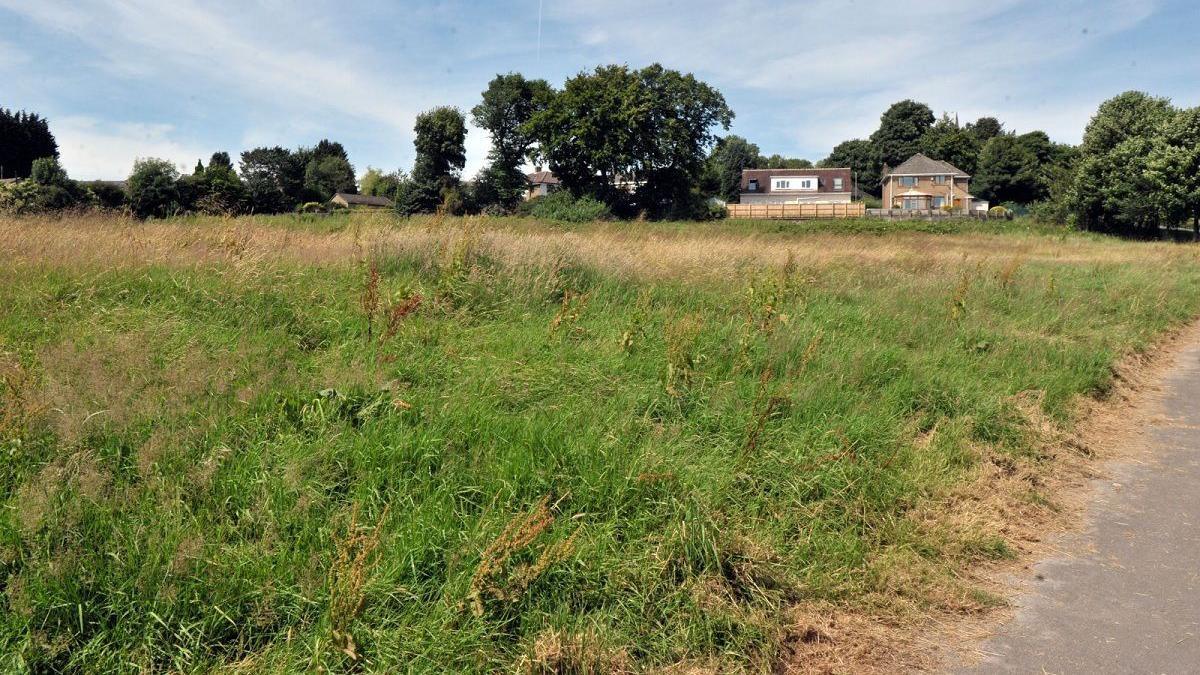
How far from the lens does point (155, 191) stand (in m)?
14.6

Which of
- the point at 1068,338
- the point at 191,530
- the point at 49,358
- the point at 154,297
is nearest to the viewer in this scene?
the point at 191,530

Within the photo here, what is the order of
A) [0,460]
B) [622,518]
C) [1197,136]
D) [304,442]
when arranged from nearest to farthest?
[0,460]
[622,518]
[304,442]
[1197,136]

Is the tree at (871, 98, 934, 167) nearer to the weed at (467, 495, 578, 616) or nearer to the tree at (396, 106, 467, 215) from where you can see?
the tree at (396, 106, 467, 215)

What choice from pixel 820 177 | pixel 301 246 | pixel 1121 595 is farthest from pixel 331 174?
pixel 1121 595

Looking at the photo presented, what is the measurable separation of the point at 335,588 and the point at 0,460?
6.68ft

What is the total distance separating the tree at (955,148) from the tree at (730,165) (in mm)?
20893

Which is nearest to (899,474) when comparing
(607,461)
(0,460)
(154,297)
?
(607,461)

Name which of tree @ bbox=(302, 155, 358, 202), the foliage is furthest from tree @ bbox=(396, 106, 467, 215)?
tree @ bbox=(302, 155, 358, 202)

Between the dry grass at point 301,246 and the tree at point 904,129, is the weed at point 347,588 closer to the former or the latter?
the dry grass at point 301,246

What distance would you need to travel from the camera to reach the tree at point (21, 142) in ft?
194

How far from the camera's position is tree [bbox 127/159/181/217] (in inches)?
461

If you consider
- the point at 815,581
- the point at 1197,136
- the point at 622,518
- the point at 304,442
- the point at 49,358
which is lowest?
the point at 815,581

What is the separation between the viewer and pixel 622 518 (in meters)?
4.01

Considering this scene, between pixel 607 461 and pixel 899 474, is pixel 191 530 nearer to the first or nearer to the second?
pixel 607 461
